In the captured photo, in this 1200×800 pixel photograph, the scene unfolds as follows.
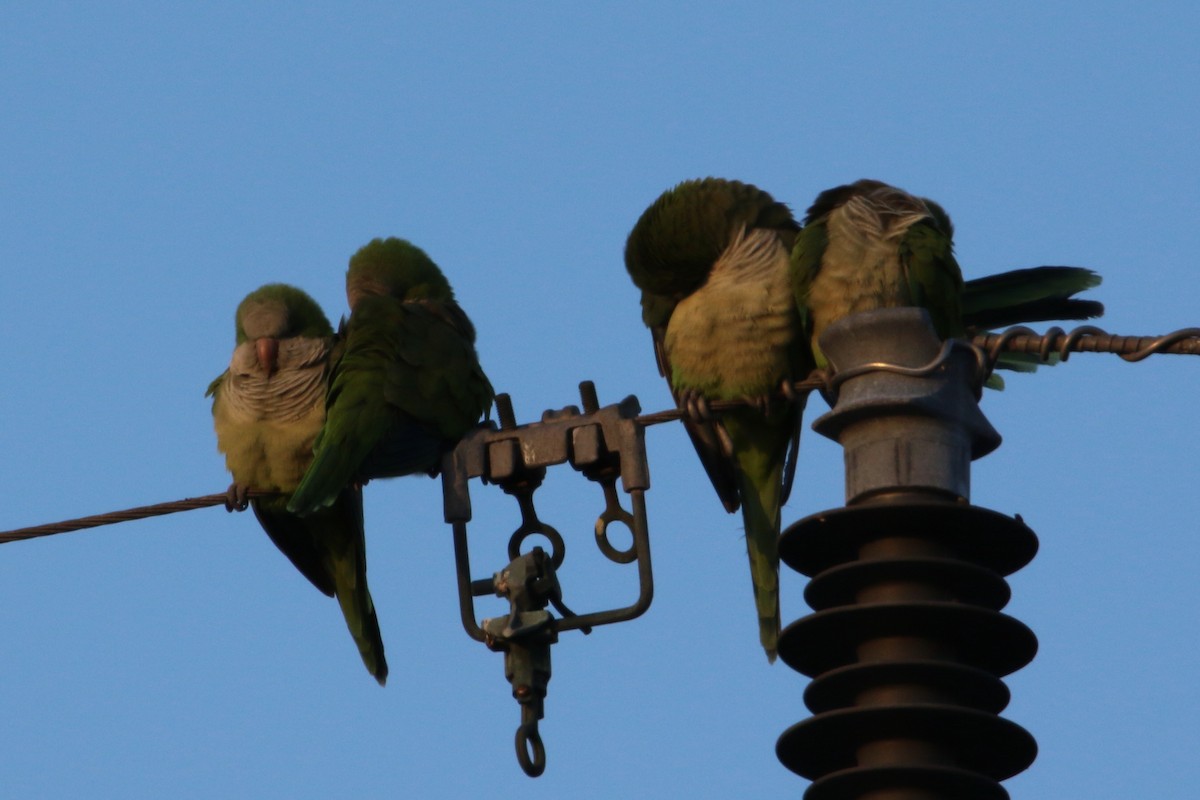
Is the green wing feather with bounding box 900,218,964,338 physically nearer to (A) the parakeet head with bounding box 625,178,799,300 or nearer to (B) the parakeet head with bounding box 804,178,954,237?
(B) the parakeet head with bounding box 804,178,954,237

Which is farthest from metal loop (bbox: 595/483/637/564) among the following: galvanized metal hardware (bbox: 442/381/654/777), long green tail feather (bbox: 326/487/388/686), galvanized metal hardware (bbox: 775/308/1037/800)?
long green tail feather (bbox: 326/487/388/686)

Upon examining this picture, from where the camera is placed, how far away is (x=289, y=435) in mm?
8555

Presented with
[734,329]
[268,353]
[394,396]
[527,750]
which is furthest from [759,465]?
[527,750]

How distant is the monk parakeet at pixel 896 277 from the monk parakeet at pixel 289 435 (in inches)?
90.6

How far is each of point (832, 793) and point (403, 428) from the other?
16.0ft

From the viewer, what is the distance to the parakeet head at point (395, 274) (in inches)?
366

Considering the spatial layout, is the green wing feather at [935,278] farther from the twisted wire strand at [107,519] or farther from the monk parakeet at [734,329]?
the twisted wire strand at [107,519]

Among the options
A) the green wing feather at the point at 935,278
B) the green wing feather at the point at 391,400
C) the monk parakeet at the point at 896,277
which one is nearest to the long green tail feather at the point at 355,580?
the green wing feather at the point at 391,400

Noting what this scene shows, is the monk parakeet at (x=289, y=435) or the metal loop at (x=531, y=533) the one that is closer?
the metal loop at (x=531, y=533)

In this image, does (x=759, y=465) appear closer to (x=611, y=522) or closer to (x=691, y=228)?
(x=691, y=228)

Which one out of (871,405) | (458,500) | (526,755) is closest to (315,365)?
(458,500)

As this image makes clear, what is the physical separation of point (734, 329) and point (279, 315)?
2355 mm

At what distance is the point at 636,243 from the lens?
834 cm

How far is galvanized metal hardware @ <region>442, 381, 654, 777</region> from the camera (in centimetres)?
478
